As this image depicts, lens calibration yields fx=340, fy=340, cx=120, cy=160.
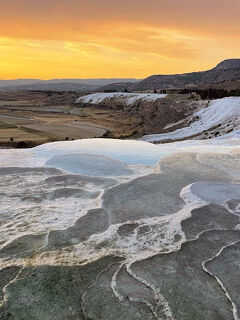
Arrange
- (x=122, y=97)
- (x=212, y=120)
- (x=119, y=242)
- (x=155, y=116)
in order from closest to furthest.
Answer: (x=119, y=242)
(x=212, y=120)
(x=155, y=116)
(x=122, y=97)

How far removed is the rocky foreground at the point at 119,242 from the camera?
21.2 feet

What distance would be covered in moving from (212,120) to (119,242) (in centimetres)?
4450

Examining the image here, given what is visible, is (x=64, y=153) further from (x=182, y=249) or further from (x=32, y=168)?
(x=182, y=249)

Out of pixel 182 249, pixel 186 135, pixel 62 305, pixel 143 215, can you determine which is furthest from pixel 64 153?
pixel 186 135

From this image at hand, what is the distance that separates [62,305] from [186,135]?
41.9 meters

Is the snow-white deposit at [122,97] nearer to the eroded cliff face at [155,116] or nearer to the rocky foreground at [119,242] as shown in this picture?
the eroded cliff face at [155,116]

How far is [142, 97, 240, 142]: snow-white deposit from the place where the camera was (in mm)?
45906

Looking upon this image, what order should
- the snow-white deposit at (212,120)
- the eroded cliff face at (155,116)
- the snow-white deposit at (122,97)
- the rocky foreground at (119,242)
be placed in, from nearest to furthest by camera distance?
the rocky foreground at (119,242), the snow-white deposit at (212,120), the eroded cliff face at (155,116), the snow-white deposit at (122,97)

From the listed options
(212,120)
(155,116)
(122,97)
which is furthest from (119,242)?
(122,97)

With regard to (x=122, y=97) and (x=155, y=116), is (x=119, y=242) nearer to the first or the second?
(x=155, y=116)

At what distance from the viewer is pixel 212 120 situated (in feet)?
165

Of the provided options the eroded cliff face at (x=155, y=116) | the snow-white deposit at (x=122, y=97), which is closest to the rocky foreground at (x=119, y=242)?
the eroded cliff face at (x=155, y=116)

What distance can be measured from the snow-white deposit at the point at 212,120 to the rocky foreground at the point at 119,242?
103ft

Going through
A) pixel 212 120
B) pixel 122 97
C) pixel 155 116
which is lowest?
pixel 155 116
